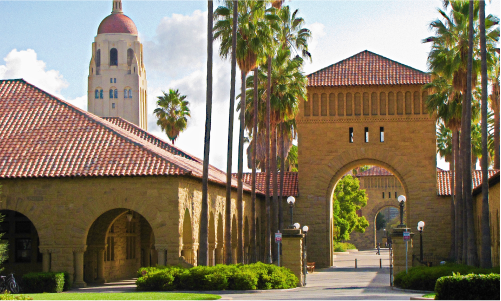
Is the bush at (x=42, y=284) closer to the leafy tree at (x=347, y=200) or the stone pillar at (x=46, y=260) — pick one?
the stone pillar at (x=46, y=260)

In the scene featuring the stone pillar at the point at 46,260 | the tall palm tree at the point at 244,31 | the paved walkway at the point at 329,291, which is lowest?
the paved walkway at the point at 329,291

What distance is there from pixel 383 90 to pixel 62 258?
25.8 metres

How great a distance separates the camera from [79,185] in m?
26.7

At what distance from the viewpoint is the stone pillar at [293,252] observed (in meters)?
27.1

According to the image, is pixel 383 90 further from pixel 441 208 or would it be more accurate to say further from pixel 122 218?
pixel 122 218

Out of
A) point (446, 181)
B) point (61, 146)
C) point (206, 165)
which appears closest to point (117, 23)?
point (446, 181)

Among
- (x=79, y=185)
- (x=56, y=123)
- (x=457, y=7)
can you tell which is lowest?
(x=79, y=185)

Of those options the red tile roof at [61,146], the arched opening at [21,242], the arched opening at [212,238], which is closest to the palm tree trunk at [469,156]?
the red tile roof at [61,146]

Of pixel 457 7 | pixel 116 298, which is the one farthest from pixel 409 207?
pixel 116 298

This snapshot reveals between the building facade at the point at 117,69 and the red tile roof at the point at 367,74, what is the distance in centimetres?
6420

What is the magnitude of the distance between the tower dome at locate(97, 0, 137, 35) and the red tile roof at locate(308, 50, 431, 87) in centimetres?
6488

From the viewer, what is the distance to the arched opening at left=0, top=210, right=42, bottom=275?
29.0m

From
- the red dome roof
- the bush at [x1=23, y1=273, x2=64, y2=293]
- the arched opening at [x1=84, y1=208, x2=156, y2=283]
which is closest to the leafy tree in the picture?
the arched opening at [x1=84, y1=208, x2=156, y2=283]

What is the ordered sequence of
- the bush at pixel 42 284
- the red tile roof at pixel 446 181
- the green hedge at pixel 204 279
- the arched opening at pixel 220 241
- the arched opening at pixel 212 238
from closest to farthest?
1. the green hedge at pixel 204 279
2. the bush at pixel 42 284
3. the arched opening at pixel 212 238
4. the arched opening at pixel 220 241
5. the red tile roof at pixel 446 181
